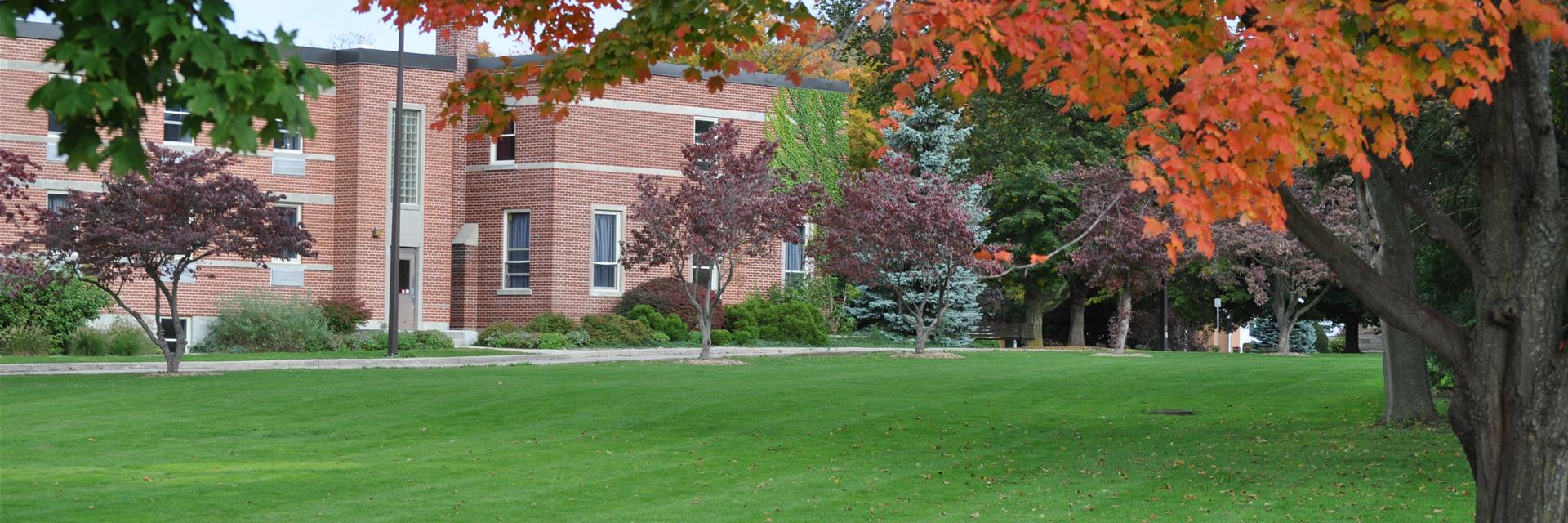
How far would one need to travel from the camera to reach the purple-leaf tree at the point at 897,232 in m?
34.8

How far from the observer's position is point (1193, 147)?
8.11 meters

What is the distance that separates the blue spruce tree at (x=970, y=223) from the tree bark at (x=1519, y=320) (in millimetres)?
31853

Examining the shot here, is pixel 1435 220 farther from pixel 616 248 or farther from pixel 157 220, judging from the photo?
pixel 616 248

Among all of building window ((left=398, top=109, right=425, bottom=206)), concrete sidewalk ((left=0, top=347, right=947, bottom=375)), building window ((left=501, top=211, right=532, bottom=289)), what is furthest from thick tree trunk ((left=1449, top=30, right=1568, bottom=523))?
building window ((left=501, top=211, right=532, bottom=289))

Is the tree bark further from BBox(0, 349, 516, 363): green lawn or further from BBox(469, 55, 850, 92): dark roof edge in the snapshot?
BBox(469, 55, 850, 92): dark roof edge

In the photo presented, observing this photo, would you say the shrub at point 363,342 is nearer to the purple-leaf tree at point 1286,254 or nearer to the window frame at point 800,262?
the window frame at point 800,262

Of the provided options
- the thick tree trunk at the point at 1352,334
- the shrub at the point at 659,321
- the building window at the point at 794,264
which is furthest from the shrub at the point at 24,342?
the thick tree trunk at the point at 1352,334

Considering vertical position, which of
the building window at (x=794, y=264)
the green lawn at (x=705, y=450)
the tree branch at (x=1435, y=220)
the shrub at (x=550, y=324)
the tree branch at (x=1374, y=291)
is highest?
the building window at (x=794, y=264)

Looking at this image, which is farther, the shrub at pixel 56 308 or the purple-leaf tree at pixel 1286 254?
the purple-leaf tree at pixel 1286 254

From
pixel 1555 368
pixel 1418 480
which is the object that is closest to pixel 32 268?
pixel 1418 480

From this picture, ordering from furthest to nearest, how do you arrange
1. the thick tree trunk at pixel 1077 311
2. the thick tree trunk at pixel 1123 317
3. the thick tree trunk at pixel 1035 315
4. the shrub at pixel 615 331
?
the thick tree trunk at pixel 1077 311 → the thick tree trunk at pixel 1035 315 → the thick tree trunk at pixel 1123 317 → the shrub at pixel 615 331

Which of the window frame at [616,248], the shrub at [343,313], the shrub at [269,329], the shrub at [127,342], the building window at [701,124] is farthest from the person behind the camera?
the building window at [701,124]

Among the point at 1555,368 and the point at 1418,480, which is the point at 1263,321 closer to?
the point at 1418,480

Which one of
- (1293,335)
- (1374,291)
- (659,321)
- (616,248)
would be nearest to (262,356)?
(659,321)
